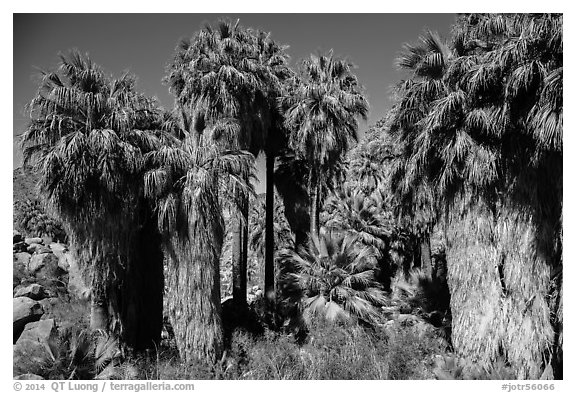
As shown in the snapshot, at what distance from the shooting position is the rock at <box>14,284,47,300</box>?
53.5 ft

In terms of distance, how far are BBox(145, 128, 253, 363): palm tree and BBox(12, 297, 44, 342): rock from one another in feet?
17.7

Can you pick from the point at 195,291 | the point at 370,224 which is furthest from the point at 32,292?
the point at 370,224

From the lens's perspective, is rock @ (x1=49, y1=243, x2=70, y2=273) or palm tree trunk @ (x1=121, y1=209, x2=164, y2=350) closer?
palm tree trunk @ (x1=121, y1=209, x2=164, y2=350)

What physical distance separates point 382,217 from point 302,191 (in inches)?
228

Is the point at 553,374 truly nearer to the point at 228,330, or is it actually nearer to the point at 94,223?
the point at 228,330

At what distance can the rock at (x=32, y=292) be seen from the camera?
16317mm

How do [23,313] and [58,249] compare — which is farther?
[58,249]

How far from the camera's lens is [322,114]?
15039 millimetres

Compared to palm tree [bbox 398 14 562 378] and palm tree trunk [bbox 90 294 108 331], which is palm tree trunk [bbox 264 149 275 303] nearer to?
palm tree trunk [bbox 90 294 108 331]

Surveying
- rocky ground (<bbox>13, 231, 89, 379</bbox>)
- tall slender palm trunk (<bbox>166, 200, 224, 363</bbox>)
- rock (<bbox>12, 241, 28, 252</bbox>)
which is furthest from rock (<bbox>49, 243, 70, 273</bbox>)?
tall slender palm trunk (<bbox>166, 200, 224, 363</bbox>)

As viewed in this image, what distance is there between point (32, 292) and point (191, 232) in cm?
987

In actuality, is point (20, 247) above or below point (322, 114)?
below

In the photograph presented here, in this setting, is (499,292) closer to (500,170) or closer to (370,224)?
(500,170)

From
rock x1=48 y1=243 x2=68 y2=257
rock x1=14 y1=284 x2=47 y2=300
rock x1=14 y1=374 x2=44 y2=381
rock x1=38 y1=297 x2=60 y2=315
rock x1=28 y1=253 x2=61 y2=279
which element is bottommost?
rock x1=14 y1=374 x2=44 y2=381
